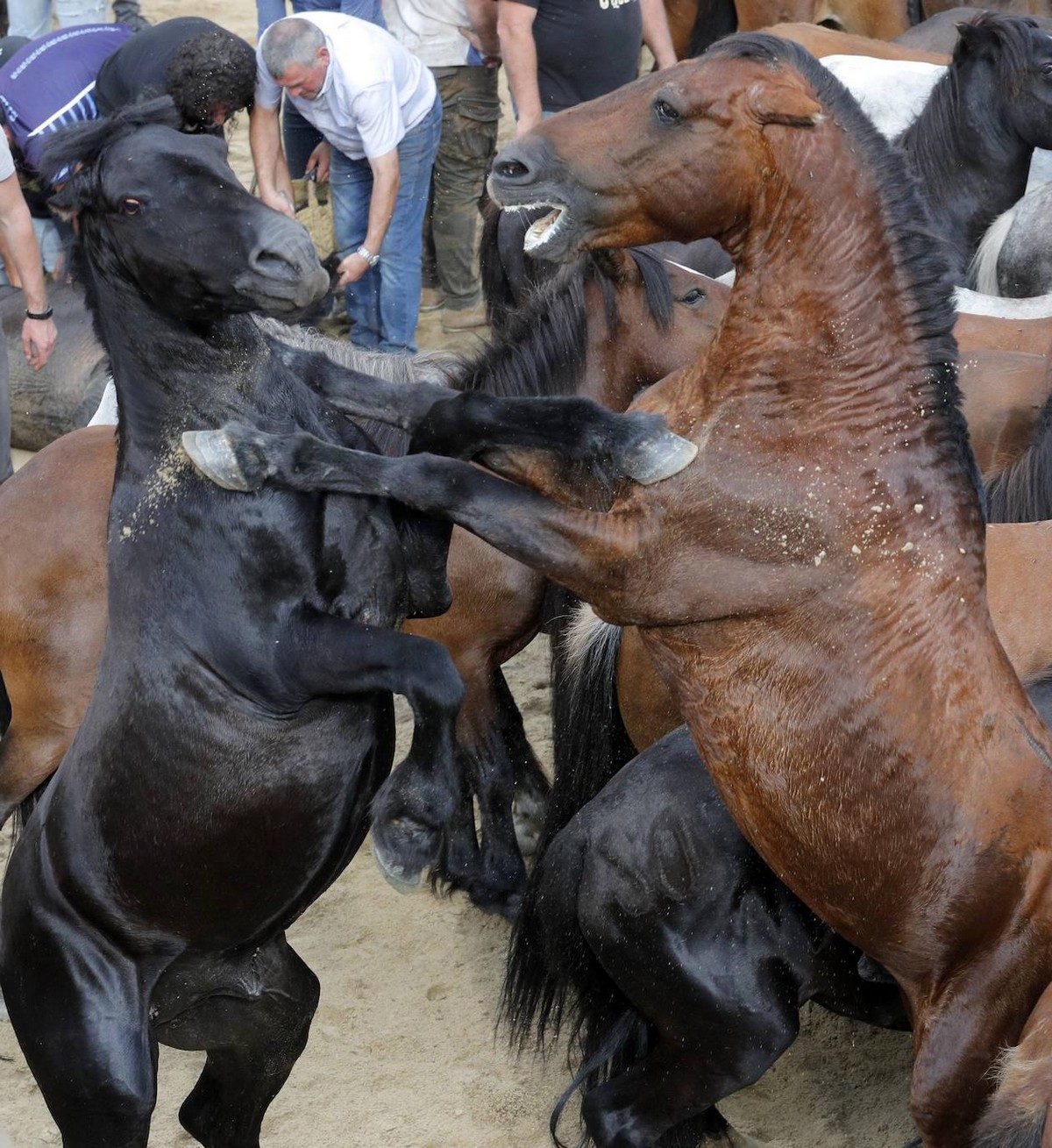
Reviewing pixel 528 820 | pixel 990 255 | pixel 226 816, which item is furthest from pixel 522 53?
pixel 226 816

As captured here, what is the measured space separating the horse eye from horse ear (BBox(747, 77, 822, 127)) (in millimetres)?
132

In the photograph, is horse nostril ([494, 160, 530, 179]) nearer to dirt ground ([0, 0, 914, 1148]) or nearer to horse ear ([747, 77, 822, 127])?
horse ear ([747, 77, 822, 127])

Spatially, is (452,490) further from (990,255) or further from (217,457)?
(990,255)

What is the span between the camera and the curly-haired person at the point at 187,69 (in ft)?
19.0

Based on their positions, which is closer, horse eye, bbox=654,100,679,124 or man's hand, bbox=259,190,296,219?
horse eye, bbox=654,100,679,124

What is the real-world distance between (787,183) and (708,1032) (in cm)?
186

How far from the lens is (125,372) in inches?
117

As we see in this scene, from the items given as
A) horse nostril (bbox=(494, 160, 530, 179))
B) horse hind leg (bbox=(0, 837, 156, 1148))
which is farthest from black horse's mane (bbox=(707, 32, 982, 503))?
horse hind leg (bbox=(0, 837, 156, 1148))

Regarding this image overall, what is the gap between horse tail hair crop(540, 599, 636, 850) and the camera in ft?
13.4

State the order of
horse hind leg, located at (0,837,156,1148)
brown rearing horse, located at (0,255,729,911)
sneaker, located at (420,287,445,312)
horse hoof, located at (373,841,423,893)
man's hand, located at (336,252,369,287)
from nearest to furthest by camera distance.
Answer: horse hoof, located at (373,841,423,893) → horse hind leg, located at (0,837,156,1148) → brown rearing horse, located at (0,255,729,911) → man's hand, located at (336,252,369,287) → sneaker, located at (420,287,445,312)

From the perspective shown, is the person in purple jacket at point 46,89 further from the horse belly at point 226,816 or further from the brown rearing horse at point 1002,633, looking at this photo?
the horse belly at point 226,816

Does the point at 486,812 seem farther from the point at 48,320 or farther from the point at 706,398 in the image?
the point at 48,320

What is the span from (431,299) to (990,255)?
3979 millimetres

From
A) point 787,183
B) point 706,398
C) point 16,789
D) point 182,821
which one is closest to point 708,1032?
point 182,821
